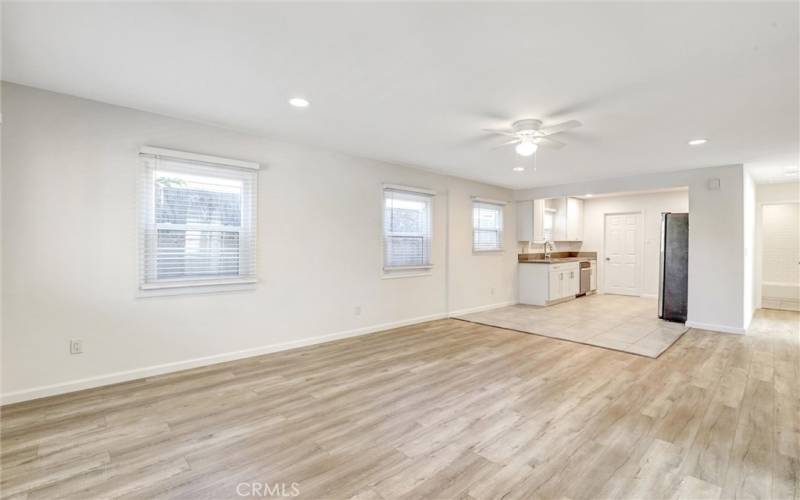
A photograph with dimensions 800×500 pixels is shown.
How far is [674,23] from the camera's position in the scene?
1867 millimetres

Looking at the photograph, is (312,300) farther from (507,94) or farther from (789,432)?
(789,432)

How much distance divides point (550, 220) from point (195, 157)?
25.0 ft

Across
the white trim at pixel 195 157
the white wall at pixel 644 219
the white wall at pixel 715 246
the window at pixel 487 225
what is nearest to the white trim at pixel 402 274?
the window at pixel 487 225

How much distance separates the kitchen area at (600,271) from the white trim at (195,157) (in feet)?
13.6

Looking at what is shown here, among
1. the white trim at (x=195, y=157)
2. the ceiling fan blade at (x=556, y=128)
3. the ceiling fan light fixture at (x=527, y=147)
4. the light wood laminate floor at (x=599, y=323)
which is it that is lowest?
the light wood laminate floor at (x=599, y=323)

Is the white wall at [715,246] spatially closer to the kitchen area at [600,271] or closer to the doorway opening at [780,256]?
the kitchen area at [600,271]

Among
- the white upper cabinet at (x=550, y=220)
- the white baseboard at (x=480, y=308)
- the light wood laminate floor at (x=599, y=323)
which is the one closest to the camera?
the light wood laminate floor at (x=599, y=323)

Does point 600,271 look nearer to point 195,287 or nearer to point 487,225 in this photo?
point 487,225

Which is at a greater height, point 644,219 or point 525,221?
point 644,219

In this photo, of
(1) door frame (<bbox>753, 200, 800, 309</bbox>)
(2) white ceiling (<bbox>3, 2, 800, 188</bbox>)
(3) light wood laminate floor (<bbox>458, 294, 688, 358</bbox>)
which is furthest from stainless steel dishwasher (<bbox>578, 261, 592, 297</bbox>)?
(2) white ceiling (<bbox>3, 2, 800, 188</bbox>)

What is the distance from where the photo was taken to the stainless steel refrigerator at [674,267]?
18.4 feet

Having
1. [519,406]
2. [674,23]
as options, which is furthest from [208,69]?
[519,406]

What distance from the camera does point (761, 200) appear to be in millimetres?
6711

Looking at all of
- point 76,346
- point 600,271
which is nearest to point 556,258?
point 600,271
